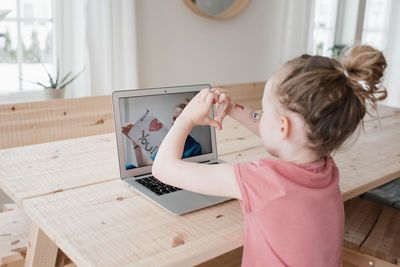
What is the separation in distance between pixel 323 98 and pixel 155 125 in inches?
24.2

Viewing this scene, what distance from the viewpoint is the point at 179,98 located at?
142cm

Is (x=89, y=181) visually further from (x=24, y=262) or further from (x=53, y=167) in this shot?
(x=24, y=262)

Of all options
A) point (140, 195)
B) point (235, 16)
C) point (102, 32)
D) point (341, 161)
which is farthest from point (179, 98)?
point (235, 16)

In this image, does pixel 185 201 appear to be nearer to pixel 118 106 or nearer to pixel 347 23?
pixel 118 106

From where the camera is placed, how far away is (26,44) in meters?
2.51

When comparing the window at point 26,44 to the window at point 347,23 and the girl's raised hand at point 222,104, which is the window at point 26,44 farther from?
the window at point 347,23

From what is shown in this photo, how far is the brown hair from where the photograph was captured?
2.85 ft

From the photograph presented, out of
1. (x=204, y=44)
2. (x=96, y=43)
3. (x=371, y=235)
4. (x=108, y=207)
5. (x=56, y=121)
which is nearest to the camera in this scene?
(x=108, y=207)

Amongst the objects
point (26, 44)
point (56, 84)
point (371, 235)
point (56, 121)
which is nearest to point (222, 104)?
point (371, 235)

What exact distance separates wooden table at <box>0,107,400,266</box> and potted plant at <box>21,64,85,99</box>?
0.73 m

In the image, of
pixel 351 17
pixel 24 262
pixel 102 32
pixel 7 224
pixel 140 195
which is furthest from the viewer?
pixel 351 17

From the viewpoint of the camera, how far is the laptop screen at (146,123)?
1.30 metres

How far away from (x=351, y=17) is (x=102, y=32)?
106 inches

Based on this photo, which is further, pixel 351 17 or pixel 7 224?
pixel 351 17
